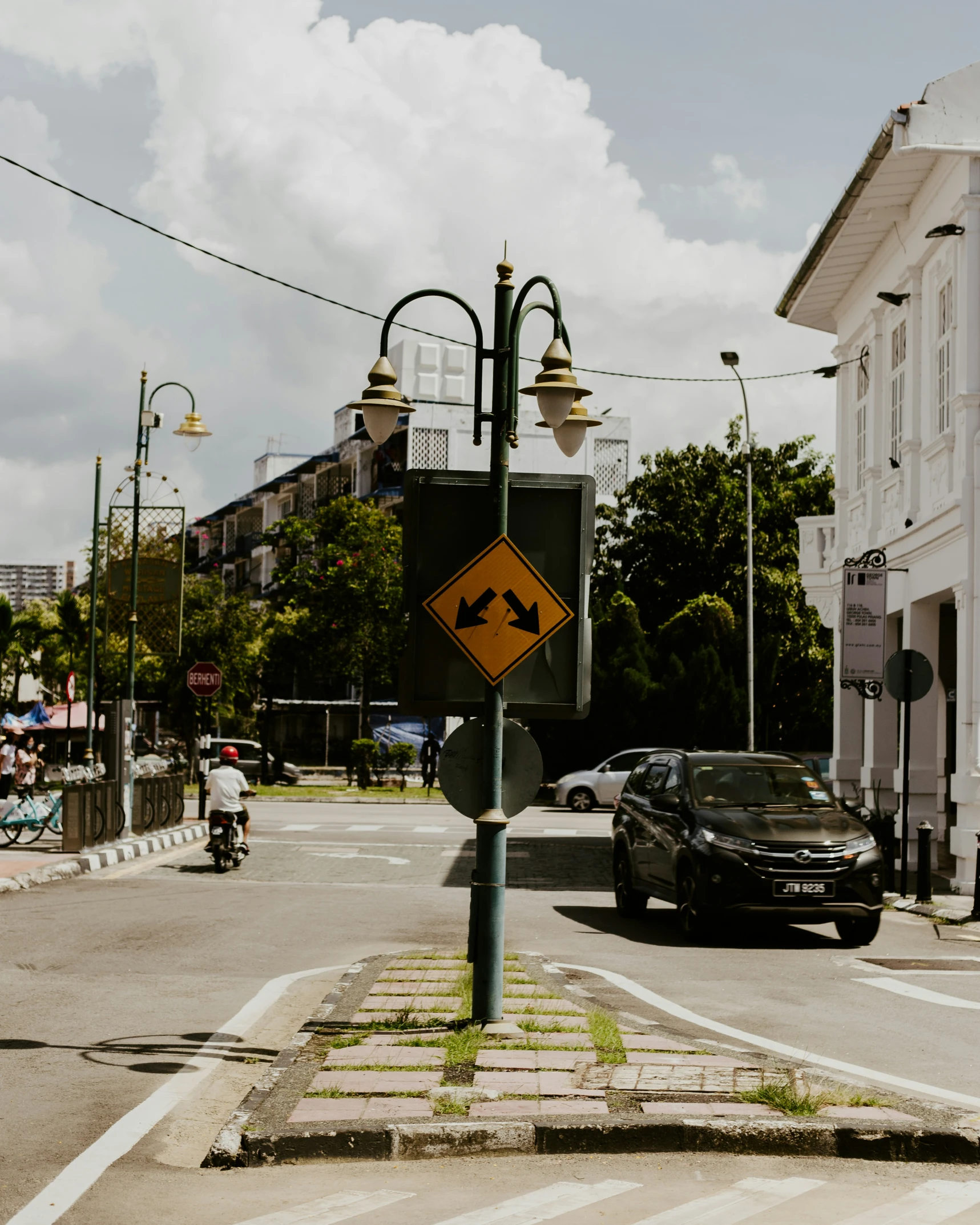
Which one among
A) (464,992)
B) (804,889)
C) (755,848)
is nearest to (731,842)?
(755,848)

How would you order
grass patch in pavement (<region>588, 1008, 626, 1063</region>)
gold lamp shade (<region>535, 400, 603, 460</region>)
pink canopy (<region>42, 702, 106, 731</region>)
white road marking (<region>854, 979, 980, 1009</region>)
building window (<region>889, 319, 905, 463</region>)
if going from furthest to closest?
pink canopy (<region>42, 702, 106, 731</region>) → building window (<region>889, 319, 905, 463</region>) → white road marking (<region>854, 979, 980, 1009</region>) → gold lamp shade (<region>535, 400, 603, 460</region>) → grass patch in pavement (<region>588, 1008, 626, 1063</region>)

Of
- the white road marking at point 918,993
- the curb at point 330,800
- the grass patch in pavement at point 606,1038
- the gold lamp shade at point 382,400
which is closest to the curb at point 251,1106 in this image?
the grass patch in pavement at point 606,1038

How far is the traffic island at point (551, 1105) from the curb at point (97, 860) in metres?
11.5

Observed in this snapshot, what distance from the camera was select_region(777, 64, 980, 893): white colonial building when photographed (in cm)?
1900

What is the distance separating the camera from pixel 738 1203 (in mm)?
5434

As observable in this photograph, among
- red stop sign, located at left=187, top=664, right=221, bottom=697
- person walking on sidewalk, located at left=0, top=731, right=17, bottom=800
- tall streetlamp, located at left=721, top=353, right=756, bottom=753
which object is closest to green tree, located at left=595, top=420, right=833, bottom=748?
tall streetlamp, located at left=721, top=353, right=756, bottom=753

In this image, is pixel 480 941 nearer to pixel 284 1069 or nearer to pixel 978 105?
pixel 284 1069

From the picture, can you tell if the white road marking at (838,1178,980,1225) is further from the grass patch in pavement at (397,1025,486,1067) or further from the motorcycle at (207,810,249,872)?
the motorcycle at (207,810,249,872)

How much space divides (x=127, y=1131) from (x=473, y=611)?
10.5 feet

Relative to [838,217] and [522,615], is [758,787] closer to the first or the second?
[522,615]

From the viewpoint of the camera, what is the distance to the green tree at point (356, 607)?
187ft

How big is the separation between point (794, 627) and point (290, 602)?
2370 centimetres

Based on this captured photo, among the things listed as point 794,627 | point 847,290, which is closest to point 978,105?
point 847,290

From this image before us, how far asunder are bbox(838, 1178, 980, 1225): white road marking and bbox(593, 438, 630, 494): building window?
6985 centimetres
